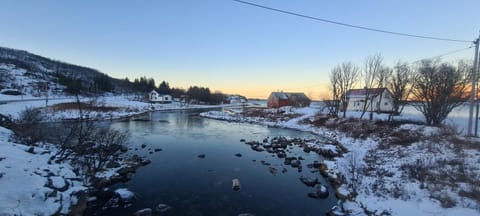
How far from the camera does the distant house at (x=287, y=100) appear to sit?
57375mm

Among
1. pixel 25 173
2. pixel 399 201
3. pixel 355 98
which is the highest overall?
pixel 355 98

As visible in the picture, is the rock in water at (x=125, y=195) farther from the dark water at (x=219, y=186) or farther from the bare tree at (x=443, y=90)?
the bare tree at (x=443, y=90)

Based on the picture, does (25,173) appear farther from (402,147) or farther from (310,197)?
(402,147)

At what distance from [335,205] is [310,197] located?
958 millimetres

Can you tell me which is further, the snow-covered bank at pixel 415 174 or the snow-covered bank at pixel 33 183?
the snow-covered bank at pixel 415 174

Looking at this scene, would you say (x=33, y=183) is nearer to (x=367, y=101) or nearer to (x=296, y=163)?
(x=296, y=163)

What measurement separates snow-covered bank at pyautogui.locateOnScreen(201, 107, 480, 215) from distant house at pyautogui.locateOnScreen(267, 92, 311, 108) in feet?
136

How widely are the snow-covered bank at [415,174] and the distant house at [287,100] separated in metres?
41.4

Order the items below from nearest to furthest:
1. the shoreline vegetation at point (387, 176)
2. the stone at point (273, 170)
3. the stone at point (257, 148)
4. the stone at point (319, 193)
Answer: the shoreline vegetation at point (387, 176) < the stone at point (319, 193) < the stone at point (273, 170) < the stone at point (257, 148)

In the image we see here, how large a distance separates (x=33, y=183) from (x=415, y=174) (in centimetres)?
1333

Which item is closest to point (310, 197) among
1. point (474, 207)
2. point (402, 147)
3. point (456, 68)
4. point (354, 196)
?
point (354, 196)

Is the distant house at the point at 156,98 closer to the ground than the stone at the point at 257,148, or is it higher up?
higher up

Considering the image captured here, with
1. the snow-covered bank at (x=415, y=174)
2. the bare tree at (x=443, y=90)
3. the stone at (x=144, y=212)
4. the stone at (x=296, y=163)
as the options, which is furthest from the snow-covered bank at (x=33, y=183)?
the bare tree at (x=443, y=90)

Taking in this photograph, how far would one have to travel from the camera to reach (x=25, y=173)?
22.3 ft
